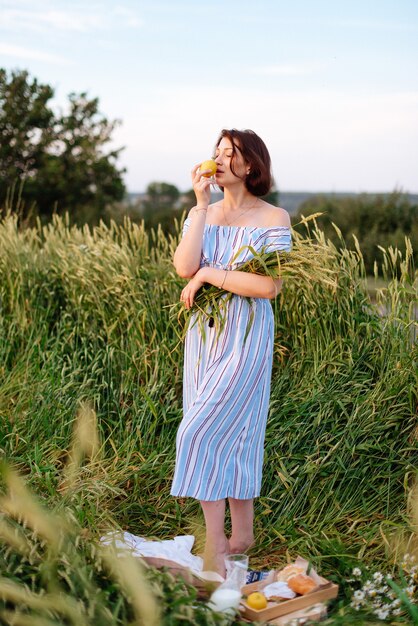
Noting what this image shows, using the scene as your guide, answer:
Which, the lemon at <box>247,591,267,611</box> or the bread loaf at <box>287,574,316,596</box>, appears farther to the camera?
the bread loaf at <box>287,574,316,596</box>

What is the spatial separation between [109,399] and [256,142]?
201cm

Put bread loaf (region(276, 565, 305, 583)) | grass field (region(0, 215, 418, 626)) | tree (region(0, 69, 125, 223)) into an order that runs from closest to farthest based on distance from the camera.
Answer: grass field (region(0, 215, 418, 626))
bread loaf (region(276, 565, 305, 583))
tree (region(0, 69, 125, 223))

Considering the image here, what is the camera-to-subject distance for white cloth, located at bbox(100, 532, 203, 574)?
335 cm

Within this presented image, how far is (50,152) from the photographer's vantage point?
59.1 ft

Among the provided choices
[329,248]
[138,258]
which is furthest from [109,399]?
[329,248]

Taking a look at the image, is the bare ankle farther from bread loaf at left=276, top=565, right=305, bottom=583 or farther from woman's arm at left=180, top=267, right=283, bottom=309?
woman's arm at left=180, top=267, right=283, bottom=309

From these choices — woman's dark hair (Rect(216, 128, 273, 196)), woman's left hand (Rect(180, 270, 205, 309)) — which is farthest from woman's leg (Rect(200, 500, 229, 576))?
woman's dark hair (Rect(216, 128, 273, 196))

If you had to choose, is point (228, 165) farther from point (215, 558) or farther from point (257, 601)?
point (257, 601)

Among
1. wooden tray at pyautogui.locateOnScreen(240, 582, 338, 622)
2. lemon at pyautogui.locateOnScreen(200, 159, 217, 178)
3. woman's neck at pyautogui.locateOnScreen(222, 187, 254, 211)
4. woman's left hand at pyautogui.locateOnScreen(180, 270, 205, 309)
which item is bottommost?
wooden tray at pyautogui.locateOnScreen(240, 582, 338, 622)

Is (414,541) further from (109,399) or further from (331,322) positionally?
(109,399)

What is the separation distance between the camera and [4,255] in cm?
588

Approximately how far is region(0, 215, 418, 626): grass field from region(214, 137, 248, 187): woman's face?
97 cm

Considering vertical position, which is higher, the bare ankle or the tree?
the tree

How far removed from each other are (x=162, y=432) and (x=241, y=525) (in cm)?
104
